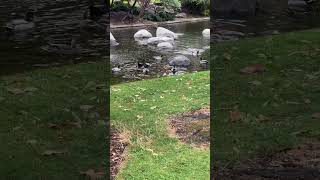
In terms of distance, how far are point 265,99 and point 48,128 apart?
3.80m

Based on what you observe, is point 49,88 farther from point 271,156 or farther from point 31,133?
point 271,156

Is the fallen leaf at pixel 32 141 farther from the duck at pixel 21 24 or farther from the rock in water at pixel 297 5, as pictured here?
the rock in water at pixel 297 5

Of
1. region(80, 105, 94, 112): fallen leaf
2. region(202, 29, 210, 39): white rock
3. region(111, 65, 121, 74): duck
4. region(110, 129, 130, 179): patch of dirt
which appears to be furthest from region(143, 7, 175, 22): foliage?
region(110, 129, 130, 179): patch of dirt

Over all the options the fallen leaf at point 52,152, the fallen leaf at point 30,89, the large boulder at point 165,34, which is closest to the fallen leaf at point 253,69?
the fallen leaf at point 30,89

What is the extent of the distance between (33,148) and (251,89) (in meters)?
4.46

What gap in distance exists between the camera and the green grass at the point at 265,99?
6.96 metres

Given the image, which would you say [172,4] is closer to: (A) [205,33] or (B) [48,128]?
(A) [205,33]

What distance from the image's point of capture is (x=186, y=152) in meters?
6.99

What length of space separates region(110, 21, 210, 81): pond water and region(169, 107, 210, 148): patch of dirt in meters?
5.58

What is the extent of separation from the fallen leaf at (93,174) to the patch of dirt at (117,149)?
0.17 metres

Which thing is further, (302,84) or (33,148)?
(302,84)

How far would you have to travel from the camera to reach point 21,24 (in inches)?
774

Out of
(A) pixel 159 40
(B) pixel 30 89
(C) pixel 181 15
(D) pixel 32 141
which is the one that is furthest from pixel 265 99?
(C) pixel 181 15

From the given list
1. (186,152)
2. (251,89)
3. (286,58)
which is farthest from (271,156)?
(286,58)
